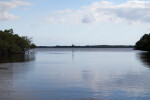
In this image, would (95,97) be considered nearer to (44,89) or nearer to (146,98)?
(146,98)

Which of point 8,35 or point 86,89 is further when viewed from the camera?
point 8,35

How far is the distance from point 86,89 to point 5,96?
207 inches

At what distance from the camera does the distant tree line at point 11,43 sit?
103375 millimetres

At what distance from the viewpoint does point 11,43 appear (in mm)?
106875

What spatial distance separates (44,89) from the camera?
60.9 ft

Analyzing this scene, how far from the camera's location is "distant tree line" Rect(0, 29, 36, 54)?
103 meters

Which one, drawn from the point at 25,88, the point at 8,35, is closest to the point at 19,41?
the point at 8,35

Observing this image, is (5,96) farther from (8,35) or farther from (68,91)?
(8,35)

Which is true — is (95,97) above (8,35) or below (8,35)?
below

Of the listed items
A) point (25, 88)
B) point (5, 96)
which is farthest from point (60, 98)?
point (25, 88)

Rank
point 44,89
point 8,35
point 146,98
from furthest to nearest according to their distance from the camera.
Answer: point 8,35 → point 44,89 → point 146,98

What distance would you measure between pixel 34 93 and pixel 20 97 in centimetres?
137

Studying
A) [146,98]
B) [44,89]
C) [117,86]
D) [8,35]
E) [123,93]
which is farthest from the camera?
[8,35]

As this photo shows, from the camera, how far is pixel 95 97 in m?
15.9
